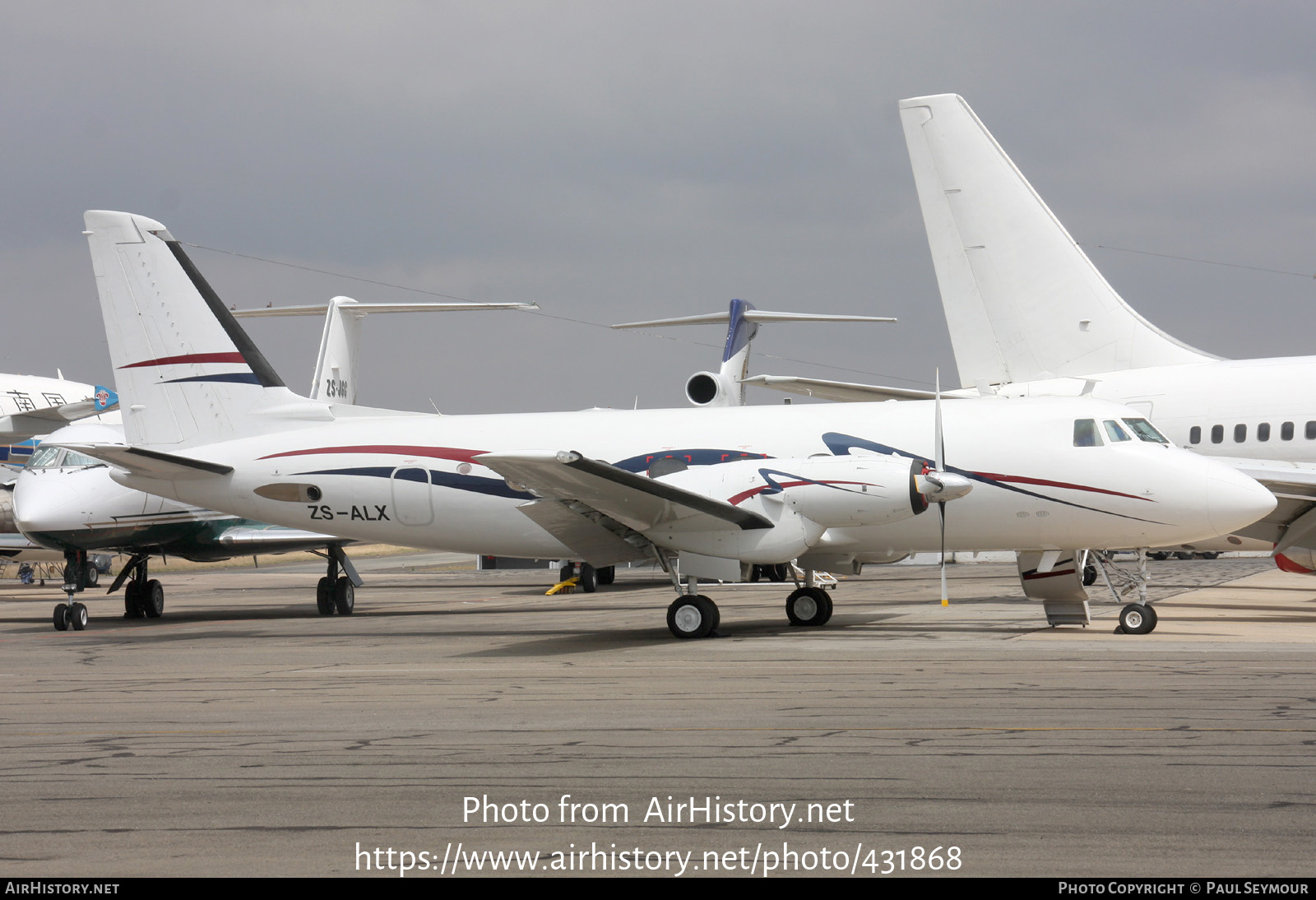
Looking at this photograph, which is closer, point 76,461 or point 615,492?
point 615,492

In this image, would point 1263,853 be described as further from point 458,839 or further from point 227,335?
point 227,335

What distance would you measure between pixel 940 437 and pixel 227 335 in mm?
11547

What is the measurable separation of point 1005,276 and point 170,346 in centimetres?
1409

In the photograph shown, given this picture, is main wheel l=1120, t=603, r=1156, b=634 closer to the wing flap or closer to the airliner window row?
the airliner window row

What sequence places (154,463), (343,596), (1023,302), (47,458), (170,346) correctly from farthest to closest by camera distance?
(343,596) → (47,458) → (1023,302) → (170,346) → (154,463)

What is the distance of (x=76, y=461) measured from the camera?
2181 centimetres

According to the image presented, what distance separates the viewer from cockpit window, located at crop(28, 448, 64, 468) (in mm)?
21703

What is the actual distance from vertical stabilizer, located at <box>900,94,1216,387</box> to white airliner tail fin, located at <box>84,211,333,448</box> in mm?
11038

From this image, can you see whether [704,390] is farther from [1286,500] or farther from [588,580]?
[1286,500]

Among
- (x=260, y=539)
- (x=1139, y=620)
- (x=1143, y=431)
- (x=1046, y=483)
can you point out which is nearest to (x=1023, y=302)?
(x=1143, y=431)

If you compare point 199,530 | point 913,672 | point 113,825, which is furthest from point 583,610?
point 113,825

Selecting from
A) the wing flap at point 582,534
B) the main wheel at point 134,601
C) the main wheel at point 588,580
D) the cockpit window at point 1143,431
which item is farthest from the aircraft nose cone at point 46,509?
the cockpit window at point 1143,431

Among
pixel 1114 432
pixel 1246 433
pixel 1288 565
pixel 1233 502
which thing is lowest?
pixel 1288 565

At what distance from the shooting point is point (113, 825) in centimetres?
582
